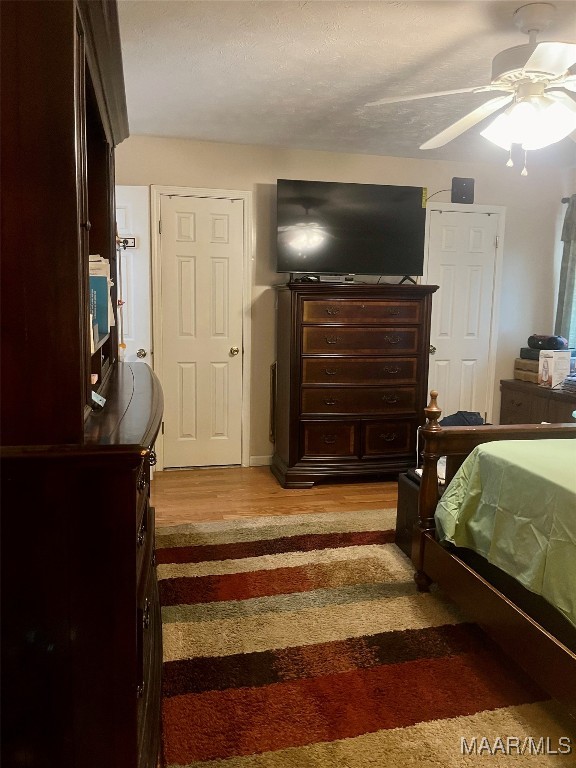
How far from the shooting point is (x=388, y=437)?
435cm

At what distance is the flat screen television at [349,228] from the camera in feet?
14.1

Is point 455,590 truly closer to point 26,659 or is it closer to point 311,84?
point 26,659

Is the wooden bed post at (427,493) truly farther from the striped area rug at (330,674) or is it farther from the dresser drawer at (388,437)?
the dresser drawer at (388,437)

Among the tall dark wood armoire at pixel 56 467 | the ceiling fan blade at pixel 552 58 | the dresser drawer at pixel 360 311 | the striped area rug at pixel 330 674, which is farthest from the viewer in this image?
the dresser drawer at pixel 360 311

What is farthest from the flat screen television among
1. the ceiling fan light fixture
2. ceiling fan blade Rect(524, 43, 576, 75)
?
ceiling fan blade Rect(524, 43, 576, 75)

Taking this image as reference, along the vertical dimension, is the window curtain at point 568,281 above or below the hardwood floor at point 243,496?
above

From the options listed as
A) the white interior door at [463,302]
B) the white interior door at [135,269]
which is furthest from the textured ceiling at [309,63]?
the white interior door at [463,302]

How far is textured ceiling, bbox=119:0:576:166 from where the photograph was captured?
230 cm

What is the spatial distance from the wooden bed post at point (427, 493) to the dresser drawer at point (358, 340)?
1.65 meters

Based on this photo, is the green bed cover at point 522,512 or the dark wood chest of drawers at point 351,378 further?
the dark wood chest of drawers at point 351,378

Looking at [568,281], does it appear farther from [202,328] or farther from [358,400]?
[202,328]

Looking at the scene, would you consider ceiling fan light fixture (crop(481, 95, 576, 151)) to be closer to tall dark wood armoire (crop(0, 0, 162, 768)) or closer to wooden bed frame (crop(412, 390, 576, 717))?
wooden bed frame (crop(412, 390, 576, 717))

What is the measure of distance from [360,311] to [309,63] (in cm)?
177

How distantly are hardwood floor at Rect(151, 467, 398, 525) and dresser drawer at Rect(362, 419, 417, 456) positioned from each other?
0.24 m
